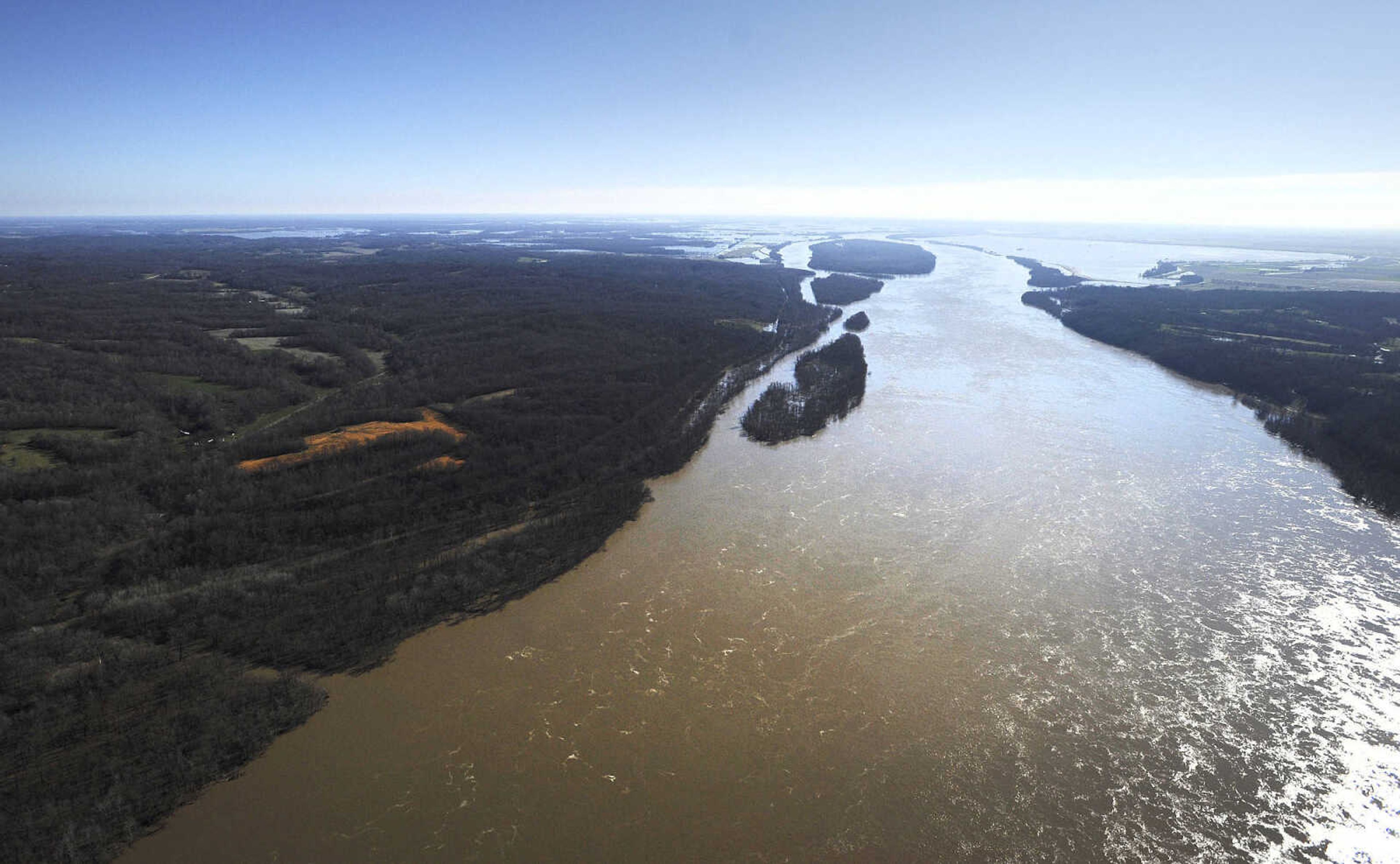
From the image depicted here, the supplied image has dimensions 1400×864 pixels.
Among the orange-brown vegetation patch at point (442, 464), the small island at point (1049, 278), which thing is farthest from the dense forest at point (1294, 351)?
the orange-brown vegetation patch at point (442, 464)

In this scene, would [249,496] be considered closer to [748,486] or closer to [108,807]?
[108,807]

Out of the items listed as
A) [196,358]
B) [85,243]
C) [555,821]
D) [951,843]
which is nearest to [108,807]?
[555,821]

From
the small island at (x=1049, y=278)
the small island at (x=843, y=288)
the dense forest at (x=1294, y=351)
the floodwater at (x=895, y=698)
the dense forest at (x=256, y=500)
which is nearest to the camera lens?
the floodwater at (x=895, y=698)

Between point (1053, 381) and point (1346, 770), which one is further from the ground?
point (1053, 381)

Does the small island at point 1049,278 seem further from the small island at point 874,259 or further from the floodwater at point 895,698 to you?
the floodwater at point 895,698

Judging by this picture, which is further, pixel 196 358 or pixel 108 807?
pixel 196 358

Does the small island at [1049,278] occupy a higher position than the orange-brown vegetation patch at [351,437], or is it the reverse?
the small island at [1049,278]
